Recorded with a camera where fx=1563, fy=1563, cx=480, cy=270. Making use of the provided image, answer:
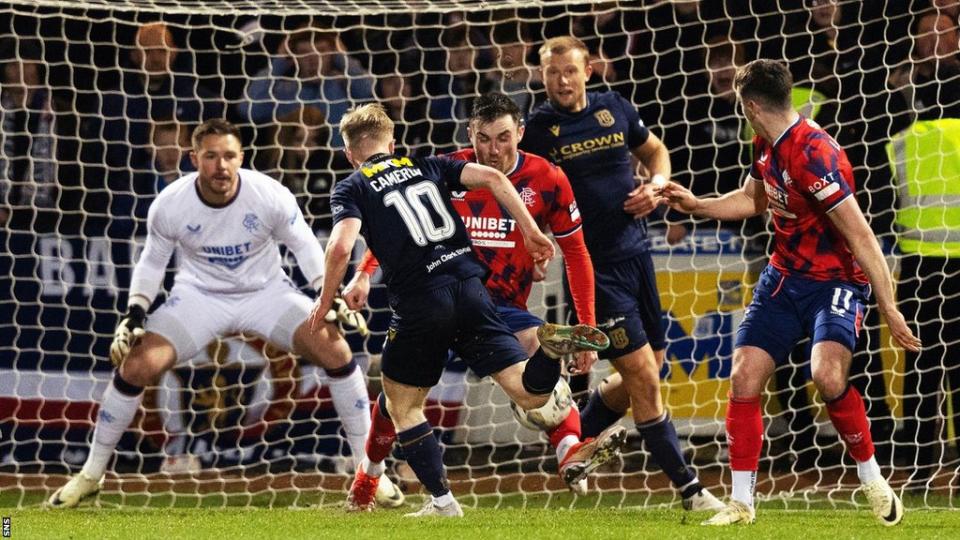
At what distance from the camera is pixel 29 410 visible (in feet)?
26.5

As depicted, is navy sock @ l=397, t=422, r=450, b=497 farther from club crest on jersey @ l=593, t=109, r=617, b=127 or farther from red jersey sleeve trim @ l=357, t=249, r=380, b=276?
club crest on jersey @ l=593, t=109, r=617, b=127

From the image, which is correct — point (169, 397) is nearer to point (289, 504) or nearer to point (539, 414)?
point (289, 504)

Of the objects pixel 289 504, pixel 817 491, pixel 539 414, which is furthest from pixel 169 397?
pixel 817 491

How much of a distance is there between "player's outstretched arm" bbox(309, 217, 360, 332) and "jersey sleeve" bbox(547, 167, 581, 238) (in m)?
0.87

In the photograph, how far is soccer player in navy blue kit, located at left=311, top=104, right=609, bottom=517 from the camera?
18.7ft

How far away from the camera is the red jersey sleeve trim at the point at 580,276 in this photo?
606cm

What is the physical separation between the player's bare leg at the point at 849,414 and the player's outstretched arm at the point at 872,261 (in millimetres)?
260

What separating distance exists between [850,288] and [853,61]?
8.66 ft

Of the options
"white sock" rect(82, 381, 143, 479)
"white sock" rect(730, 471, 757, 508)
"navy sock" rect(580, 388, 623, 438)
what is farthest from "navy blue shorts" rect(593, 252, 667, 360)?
"white sock" rect(82, 381, 143, 479)

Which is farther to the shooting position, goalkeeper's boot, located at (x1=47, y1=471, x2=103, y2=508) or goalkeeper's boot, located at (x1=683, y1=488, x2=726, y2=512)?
goalkeeper's boot, located at (x1=47, y1=471, x2=103, y2=508)

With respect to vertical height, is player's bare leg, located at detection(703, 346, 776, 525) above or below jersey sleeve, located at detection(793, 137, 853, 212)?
below

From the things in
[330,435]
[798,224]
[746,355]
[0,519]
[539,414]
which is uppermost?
[798,224]

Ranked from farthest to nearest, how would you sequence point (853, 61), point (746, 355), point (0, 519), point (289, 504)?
1. point (853, 61)
2. point (289, 504)
3. point (0, 519)
4. point (746, 355)

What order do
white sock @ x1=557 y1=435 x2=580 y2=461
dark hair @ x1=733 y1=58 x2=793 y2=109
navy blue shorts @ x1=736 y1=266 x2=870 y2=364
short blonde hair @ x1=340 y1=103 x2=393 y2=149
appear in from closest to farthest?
dark hair @ x1=733 y1=58 x2=793 y2=109 < navy blue shorts @ x1=736 y1=266 x2=870 y2=364 < short blonde hair @ x1=340 y1=103 x2=393 y2=149 < white sock @ x1=557 y1=435 x2=580 y2=461
